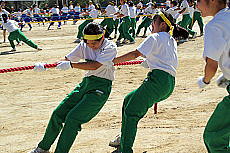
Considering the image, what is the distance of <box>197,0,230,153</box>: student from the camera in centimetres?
289

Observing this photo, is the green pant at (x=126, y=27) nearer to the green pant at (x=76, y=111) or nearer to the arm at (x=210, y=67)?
the green pant at (x=76, y=111)

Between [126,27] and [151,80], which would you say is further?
[126,27]

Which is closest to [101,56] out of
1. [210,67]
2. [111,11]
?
[210,67]

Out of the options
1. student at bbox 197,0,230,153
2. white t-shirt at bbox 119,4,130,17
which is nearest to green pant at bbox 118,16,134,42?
white t-shirt at bbox 119,4,130,17

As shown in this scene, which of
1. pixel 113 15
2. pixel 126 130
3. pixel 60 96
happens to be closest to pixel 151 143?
pixel 126 130

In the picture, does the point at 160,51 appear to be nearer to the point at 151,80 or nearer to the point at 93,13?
the point at 151,80

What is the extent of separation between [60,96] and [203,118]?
119 inches

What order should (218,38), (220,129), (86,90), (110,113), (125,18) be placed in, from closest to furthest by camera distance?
(218,38) → (220,129) → (86,90) → (110,113) → (125,18)

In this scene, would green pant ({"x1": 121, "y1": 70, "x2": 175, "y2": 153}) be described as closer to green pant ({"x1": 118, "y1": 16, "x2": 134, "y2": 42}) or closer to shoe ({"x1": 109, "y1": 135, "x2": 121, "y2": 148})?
shoe ({"x1": 109, "y1": 135, "x2": 121, "y2": 148})

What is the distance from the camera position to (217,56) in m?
2.90

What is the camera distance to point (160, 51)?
378 cm

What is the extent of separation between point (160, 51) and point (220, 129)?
108 centimetres

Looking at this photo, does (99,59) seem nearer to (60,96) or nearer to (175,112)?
(175,112)

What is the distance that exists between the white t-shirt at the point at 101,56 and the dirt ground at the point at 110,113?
3.42ft
